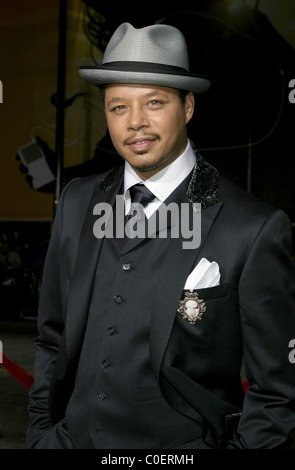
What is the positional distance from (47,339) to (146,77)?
0.92 metres

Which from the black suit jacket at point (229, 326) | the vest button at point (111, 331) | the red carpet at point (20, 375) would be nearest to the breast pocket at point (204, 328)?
the black suit jacket at point (229, 326)

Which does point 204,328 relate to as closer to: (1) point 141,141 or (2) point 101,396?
(2) point 101,396

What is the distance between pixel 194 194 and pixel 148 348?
49 centimetres

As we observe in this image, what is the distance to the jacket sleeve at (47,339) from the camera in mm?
2035

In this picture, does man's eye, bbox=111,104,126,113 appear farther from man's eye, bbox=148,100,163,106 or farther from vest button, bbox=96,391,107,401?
vest button, bbox=96,391,107,401

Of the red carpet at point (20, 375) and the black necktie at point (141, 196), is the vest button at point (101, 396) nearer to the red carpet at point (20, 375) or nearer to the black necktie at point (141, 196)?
the black necktie at point (141, 196)

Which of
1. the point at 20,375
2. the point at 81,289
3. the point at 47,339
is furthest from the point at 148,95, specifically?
the point at 20,375

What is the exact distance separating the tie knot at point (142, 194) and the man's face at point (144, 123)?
8cm

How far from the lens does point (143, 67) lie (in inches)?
71.1

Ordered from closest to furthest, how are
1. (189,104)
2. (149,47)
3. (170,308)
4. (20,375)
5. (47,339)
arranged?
(170,308) < (149,47) < (189,104) < (47,339) < (20,375)

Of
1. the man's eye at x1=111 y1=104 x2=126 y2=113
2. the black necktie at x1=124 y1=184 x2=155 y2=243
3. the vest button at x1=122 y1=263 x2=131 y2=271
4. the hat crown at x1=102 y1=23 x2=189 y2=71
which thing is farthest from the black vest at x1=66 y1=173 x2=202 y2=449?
the hat crown at x1=102 y1=23 x2=189 y2=71

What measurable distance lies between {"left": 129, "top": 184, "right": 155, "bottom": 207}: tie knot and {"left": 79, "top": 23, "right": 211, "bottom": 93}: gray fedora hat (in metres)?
0.32

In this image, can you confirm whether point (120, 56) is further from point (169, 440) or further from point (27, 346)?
point (27, 346)

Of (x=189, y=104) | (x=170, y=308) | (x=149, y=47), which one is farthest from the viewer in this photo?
(x=189, y=104)
